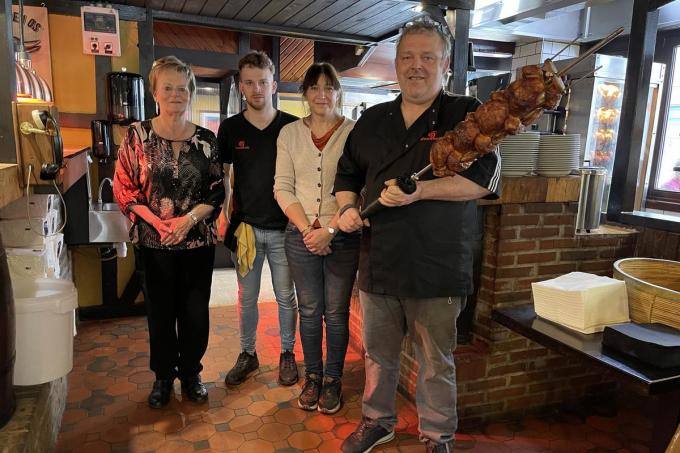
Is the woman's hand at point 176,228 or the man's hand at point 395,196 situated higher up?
the man's hand at point 395,196

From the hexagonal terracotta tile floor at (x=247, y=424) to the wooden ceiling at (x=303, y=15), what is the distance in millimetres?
2424

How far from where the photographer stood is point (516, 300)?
→ 2.42 metres

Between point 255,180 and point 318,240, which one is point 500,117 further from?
point 255,180

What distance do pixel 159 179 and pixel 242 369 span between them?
1.20 metres

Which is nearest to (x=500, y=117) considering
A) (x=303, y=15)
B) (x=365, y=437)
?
(x=365, y=437)

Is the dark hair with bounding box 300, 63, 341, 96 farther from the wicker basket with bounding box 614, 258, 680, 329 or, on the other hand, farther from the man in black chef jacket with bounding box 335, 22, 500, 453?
the wicker basket with bounding box 614, 258, 680, 329

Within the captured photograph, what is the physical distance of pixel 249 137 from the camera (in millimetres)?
2432

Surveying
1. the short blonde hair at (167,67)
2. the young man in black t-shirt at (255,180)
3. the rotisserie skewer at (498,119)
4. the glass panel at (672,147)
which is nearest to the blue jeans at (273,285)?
the young man in black t-shirt at (255,180)

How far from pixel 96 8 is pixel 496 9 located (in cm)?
337

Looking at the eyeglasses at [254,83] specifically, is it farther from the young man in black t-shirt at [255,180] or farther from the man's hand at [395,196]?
the man's hand at [395,196]

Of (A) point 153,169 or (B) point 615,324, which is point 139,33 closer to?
(A) point 153,169

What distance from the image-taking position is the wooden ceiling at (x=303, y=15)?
3.28 m

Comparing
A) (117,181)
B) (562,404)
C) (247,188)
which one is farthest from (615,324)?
(117,181)

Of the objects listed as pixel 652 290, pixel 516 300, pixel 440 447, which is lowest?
pixel 440 447
